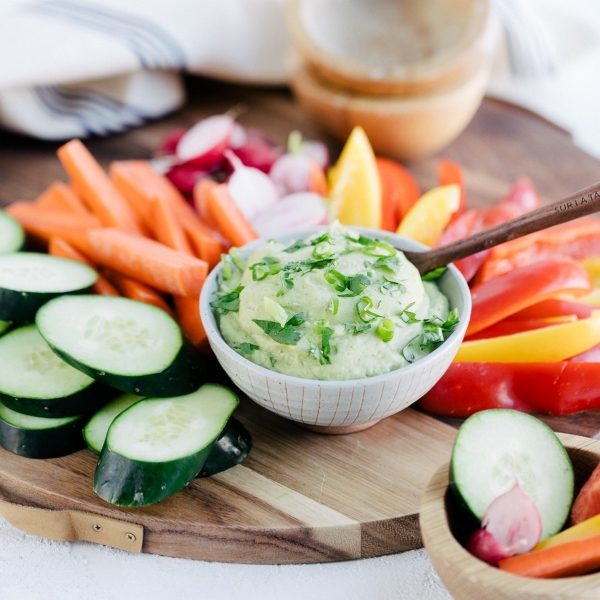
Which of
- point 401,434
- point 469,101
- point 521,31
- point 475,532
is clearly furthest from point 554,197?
point 475,532

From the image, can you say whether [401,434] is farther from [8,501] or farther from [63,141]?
[63,141]

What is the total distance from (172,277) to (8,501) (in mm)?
835

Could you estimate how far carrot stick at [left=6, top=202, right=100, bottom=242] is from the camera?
9.09ft

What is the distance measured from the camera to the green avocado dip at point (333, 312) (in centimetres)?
187

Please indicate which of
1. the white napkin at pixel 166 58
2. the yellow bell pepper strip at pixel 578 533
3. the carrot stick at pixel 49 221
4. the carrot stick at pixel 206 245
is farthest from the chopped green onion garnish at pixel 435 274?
the white napkin at pixel 166 58

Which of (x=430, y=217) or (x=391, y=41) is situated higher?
(x=391, y=41)

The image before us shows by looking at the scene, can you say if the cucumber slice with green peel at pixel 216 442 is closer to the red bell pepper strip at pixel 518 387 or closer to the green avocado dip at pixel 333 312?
the green avocado dip at pixel 333 312

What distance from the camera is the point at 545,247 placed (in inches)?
106

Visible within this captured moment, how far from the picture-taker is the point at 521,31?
416 centimetres

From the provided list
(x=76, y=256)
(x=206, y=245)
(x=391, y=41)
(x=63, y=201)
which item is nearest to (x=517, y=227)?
(x=206, y=245)

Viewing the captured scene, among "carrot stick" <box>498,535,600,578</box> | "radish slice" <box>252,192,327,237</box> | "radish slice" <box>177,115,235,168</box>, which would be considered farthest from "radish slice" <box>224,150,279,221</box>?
"carrot stick" <box>498,535,600,578</box>

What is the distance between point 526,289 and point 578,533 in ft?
3.05

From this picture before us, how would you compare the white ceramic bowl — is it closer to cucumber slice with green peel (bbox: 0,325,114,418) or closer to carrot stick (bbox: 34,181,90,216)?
cucumber slice with green peel (bbox: 0,325,114,418)

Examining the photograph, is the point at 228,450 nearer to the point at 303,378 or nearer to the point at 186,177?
the point at 303,378
